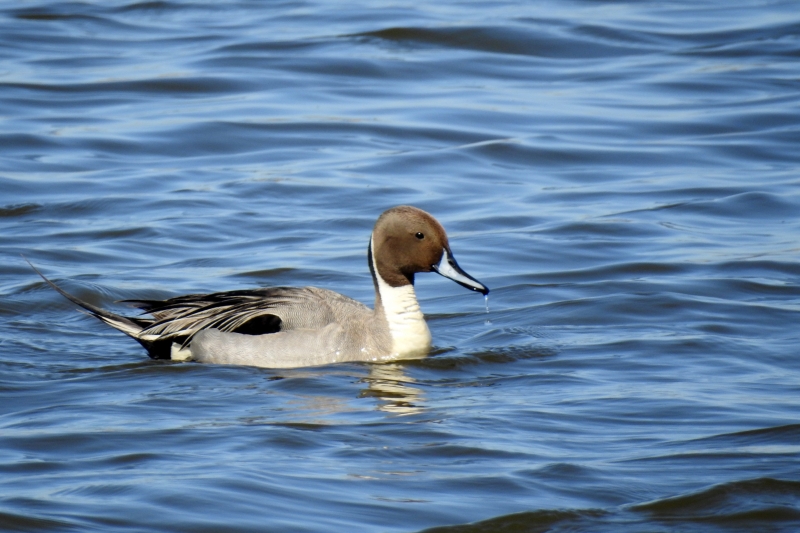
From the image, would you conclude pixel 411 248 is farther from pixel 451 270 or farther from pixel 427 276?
pixel 427 276

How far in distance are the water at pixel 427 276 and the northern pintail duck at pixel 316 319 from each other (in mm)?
155

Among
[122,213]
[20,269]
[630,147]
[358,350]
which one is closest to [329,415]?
[358,350]

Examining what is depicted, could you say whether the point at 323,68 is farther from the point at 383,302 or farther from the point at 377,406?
the point at 377,406

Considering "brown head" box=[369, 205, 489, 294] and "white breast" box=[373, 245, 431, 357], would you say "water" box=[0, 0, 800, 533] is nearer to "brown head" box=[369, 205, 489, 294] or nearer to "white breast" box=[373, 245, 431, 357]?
"white breast" box=[373, 245, 431, 357]

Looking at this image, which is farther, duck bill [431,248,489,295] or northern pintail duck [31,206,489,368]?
duck bill [431,248,489,295]

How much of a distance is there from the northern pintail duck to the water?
0.51 feet

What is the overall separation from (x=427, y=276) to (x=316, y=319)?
236cm

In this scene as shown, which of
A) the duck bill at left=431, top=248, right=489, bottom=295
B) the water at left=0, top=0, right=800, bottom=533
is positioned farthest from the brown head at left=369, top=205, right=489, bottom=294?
the water at left=0, top=0, right=800, bottom=533

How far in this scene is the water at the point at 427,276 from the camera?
16.6ft

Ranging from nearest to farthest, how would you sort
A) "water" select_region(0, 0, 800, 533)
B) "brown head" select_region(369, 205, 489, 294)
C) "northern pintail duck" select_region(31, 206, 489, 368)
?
"water" select_region(0, 0, 800, 533) < "northern pintail duck" select_region(31, 206, 489, 368) < "brown head" select_region(369, 205, 489, 294)

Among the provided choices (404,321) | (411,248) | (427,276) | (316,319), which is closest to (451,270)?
(411,248)

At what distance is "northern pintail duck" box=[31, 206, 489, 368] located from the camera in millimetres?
7055

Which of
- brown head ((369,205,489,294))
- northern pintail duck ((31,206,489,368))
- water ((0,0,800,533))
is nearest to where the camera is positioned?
water ((0,0,800,533))

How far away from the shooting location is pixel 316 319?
7.09m
